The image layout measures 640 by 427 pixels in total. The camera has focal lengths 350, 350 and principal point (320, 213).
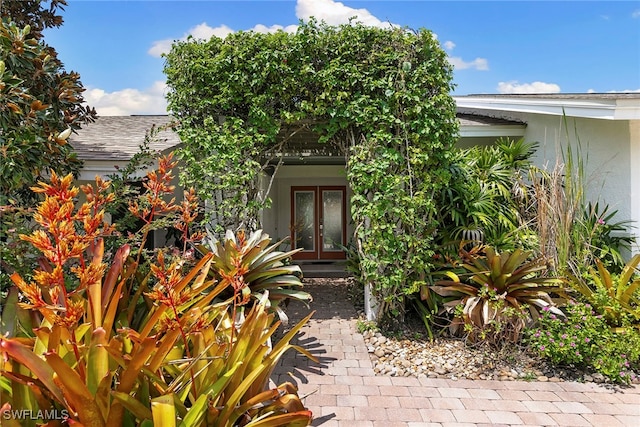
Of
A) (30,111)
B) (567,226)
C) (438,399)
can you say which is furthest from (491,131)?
(30,111)

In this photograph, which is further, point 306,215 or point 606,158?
point 306,215

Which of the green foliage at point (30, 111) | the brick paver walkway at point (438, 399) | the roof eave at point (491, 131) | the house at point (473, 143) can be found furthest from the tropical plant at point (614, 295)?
the green foliage at point (30, 111)

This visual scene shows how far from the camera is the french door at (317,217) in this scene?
11.3 m

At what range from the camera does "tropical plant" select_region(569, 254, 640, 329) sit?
4227 mm

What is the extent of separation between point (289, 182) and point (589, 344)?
8.68 m

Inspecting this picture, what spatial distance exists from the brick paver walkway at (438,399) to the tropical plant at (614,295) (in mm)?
807

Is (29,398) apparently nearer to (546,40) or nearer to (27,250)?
→ (27,250)

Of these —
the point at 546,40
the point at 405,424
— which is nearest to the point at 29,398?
the point at 405,424

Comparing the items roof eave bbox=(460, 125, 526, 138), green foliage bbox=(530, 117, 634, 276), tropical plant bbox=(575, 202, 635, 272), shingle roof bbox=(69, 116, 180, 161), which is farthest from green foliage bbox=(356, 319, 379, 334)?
roof eave bbox=(460, 125, 526, 138)

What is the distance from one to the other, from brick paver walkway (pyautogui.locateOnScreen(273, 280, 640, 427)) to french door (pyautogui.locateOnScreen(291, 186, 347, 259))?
6.88 metres

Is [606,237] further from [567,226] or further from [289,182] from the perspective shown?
[289,182]

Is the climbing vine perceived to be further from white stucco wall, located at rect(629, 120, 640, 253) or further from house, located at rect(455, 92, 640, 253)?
white stucco wall, located at rect(629, 120, 640, 253)

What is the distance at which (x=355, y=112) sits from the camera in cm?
488

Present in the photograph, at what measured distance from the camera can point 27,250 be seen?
10.3ft
